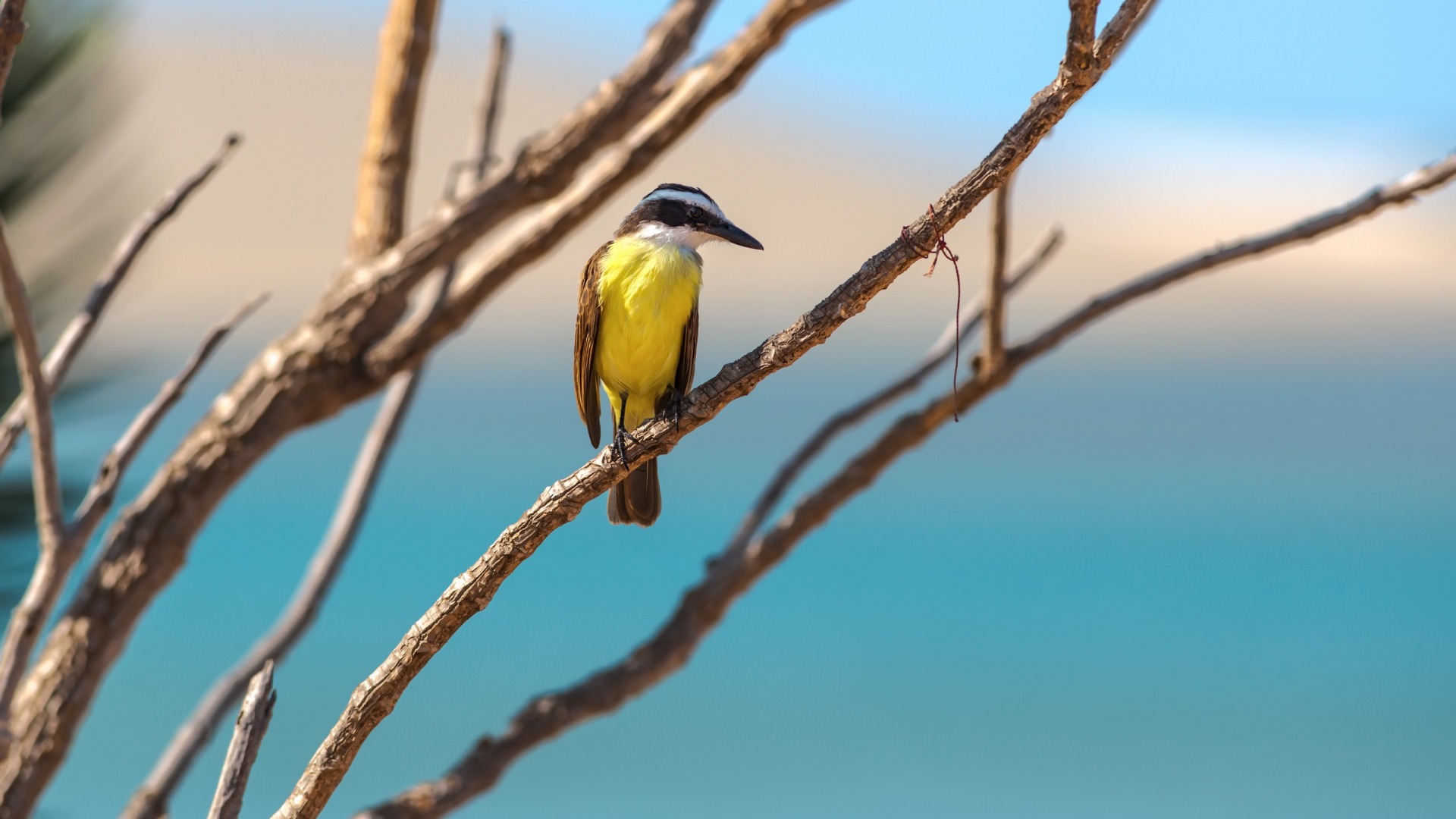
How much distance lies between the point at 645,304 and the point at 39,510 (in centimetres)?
154

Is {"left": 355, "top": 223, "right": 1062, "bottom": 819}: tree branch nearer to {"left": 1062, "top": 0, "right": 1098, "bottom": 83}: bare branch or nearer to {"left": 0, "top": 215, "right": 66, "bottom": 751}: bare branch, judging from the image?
{"left": 0, "top": 215, "right": 66, "bottom": 751}: bare branch

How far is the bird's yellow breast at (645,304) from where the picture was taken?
3.73 m

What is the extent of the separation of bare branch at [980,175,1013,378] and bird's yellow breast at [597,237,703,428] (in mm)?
832

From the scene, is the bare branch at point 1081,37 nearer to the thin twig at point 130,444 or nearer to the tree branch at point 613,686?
the tree branch at point 613,686

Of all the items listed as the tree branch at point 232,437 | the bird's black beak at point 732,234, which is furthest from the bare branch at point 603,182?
the bird's black beak at point 732,234

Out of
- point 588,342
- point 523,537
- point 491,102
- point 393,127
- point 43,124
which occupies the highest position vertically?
point 491,102

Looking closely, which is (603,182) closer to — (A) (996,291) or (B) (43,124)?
(A) (996,291)

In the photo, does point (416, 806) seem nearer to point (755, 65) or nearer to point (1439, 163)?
point (755, 65)

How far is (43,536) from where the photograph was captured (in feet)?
11.1

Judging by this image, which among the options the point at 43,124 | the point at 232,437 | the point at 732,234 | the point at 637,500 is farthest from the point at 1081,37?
the point at 43,124

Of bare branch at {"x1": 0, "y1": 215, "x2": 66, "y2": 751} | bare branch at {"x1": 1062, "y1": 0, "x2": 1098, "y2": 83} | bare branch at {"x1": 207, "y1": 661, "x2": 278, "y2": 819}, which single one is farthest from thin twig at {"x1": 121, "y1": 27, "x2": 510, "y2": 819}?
bare branch at {"x1": 1062, "y1": 0, "x2": 1098, "y2": 83}

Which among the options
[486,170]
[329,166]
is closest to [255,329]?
[329,166]

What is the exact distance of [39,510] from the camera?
3.40 m

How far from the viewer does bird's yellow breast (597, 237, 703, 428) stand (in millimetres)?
3732
